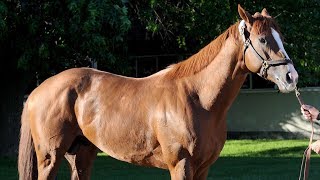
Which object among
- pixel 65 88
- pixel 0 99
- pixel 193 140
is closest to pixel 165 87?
pixel 193 140

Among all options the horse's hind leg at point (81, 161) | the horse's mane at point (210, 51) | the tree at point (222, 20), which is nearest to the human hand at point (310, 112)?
the horse's mane at point (210, 51)

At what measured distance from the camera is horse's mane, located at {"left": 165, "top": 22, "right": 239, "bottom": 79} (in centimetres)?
539

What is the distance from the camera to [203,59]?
5500 mm

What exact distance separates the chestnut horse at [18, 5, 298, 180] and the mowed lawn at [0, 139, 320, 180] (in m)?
4.97

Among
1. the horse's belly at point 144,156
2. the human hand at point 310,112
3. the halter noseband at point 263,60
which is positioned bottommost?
the horse's belly at point 144,156

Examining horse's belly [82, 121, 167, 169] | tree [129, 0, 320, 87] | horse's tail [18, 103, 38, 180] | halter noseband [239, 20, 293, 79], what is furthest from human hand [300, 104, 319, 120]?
tree [129, 0, 320, 87]

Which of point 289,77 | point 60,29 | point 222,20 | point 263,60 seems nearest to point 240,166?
point 222,20

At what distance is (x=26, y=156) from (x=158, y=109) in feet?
5.59

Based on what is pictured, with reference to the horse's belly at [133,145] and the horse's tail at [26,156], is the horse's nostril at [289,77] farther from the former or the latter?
the horse's tail at [26,156]

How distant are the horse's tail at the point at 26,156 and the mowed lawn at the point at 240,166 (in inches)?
186

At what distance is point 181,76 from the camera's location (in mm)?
5539

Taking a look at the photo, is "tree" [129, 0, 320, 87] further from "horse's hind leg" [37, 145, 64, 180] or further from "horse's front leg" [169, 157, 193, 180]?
"horse's front leg" [169, 157, 193, 180]

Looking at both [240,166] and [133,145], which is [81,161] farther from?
[240,166]

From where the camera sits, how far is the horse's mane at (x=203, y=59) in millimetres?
5391
